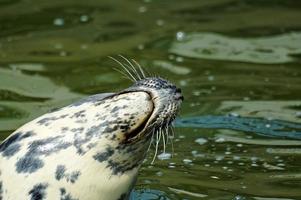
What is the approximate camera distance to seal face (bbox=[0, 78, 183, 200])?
498cm

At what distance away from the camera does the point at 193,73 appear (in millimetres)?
8586

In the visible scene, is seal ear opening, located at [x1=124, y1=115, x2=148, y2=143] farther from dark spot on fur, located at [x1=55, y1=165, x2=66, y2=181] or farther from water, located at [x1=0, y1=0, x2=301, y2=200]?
water, located at [x1=0, y1=0, x2=301, y2=200]

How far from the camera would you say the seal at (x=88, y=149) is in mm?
4984

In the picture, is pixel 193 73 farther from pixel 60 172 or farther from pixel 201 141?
pixel 60 172

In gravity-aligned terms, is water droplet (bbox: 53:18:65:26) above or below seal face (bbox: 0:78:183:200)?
above

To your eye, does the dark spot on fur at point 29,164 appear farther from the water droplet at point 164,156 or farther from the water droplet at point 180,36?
the water droplet at point 180,36

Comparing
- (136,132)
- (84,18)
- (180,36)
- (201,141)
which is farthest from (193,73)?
(136,132)

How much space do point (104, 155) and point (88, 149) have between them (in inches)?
3.2

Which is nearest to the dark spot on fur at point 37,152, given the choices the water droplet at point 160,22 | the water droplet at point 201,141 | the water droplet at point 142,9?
the water droplet at point 201,141

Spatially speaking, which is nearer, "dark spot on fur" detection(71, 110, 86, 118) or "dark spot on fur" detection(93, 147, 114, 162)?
"dark spot on fur" detection(93, 147, 114, 162)

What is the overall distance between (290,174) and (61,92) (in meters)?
2.36

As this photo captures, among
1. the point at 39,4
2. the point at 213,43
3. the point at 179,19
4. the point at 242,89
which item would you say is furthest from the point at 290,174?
the point at 39,4

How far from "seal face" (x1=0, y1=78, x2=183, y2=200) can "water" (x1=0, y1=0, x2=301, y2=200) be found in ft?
3.17

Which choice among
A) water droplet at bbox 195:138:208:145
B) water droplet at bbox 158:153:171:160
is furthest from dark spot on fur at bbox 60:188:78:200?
water droplet at bbox 195:138:208:145
